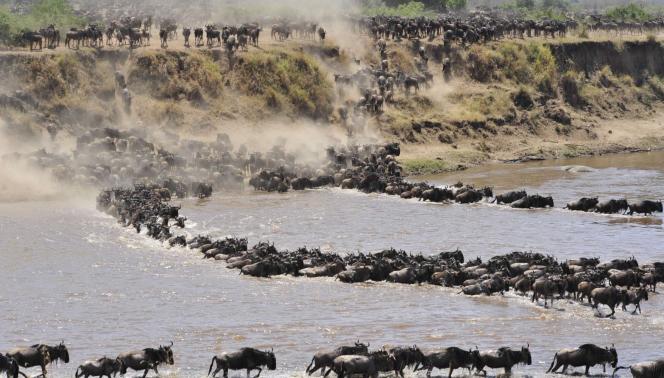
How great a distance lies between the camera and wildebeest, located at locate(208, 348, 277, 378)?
911 inches

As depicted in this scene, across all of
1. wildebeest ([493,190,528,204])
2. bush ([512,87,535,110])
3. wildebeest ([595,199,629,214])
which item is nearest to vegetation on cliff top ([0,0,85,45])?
bush ([512,87,535,110])

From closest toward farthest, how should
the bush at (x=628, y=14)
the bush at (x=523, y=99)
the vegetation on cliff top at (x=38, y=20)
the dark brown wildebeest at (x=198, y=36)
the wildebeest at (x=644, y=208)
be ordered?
the wildebeest at (x=644, y=208), the vegetation on cliff top at (x=38, y=20), the dark brown wildebeest at (x=198, y=36), the bush at (x=523, y=99), the bush at (x=628, y=14)

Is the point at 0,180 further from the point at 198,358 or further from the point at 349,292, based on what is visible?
the point at 198,358

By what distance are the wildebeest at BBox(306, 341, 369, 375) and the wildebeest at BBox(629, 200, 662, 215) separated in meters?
22.3

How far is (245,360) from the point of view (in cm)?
2322

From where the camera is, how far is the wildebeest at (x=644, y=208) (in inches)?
1711

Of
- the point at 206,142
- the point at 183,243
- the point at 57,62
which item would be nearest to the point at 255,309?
the point at 183,243

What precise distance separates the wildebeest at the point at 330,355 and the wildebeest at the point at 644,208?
22.3 meters

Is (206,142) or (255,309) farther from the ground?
(206,142)

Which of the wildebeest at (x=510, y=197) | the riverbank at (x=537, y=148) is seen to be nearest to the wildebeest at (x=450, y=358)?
the wildebeest at (x=510, y=197)

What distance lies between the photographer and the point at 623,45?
76.2 m

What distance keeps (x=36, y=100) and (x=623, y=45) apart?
3723cm

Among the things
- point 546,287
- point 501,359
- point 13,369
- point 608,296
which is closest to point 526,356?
point 501,359

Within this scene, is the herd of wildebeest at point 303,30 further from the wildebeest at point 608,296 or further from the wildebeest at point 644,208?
the wildebeest at point 608,296
